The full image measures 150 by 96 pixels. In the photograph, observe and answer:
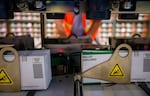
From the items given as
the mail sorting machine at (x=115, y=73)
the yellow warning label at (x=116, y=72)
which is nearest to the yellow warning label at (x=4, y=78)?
the mail sorting machine at (x=115, y=73)

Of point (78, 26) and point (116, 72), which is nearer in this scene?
point (116, 72)

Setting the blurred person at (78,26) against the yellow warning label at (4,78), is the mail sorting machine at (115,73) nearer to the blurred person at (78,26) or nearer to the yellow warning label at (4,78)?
the yellow warning label at (4,78)

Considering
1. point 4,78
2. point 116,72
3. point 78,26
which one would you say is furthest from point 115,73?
point 78,26

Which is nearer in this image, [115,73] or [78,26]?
[115,73]

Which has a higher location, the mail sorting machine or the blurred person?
the blurred person

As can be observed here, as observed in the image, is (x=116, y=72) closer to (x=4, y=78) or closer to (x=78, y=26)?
(x=4, y=78)

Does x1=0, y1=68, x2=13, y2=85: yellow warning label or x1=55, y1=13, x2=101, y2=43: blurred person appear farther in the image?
x1=55, y1=13, x2=101, y2=43: blurred person

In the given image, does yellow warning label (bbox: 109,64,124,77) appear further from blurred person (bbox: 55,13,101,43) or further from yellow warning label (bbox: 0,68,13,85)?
blurred person (bbox: 55,13,101,43)

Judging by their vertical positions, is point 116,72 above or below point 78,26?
below

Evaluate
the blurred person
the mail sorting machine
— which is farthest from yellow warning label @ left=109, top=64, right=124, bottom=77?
the blurred person

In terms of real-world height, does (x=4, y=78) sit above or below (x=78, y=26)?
below

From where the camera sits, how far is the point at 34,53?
113 centimetres

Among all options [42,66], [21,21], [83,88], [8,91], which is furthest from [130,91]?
[21,21]

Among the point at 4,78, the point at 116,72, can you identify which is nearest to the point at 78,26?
the point at 116,72
